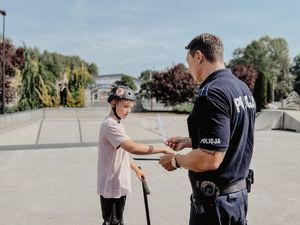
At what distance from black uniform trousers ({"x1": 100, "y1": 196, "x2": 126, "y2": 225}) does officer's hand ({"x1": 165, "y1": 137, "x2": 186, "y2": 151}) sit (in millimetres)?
966

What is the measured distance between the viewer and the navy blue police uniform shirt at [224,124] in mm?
1922

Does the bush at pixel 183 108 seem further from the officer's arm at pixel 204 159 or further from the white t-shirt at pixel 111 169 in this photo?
the officer's arm at pixel 204 159

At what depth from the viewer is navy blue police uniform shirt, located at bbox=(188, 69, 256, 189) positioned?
6.31 ft

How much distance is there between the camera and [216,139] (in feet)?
6.28

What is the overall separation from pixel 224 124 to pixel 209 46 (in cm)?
49

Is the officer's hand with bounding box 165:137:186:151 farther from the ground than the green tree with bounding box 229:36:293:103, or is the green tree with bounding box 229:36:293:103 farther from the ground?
the green tree with bounding box 229:36:293:103

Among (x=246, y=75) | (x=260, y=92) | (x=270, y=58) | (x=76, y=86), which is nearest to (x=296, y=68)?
(x=270, y=58)

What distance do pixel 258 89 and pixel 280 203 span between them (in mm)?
31636

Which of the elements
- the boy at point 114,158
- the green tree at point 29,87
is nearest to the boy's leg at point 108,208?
the boy at point 114,158

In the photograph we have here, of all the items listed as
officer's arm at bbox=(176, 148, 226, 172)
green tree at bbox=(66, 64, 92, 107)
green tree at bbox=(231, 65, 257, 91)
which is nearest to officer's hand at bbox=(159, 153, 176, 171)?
officer's arm at bbox=(176, 148, 226, 172)

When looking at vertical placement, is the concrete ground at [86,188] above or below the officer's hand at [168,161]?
below

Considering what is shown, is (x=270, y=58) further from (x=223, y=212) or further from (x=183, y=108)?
(x=223, y=212)

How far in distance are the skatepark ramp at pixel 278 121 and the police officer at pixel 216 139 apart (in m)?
16.2

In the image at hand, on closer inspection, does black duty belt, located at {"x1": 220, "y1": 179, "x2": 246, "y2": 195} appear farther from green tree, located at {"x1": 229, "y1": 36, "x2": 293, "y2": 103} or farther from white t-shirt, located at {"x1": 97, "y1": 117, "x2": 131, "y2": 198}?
green tree, located at {"x1": 229, "y1": 36, "x2": 293, "y2": 103}
